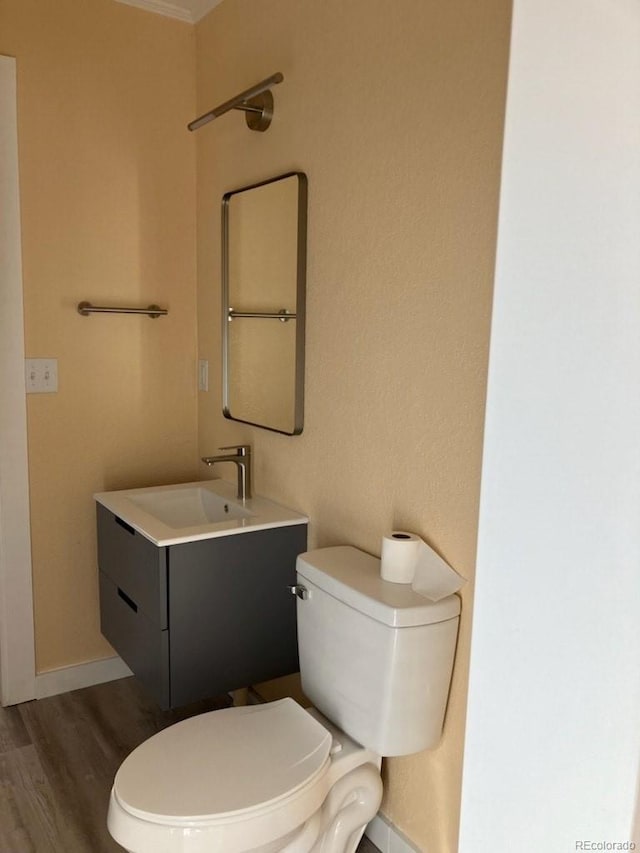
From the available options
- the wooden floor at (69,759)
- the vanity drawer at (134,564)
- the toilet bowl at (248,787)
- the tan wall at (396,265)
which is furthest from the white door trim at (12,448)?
the toilet bowl at (248,787)

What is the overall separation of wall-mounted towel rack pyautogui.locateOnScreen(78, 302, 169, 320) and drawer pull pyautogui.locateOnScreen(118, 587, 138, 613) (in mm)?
947

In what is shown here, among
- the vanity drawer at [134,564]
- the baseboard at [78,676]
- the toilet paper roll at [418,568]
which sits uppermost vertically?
the toilet paper roll at [418,568]

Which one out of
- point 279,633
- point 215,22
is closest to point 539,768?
point 279,633

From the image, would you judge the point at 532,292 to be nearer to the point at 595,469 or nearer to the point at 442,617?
the point at 595,469

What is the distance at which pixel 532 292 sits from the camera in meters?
0.89

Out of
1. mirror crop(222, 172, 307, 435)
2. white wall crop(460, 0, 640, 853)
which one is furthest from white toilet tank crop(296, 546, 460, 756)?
mirror crop(222, 172, 307, 435)

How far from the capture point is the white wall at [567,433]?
813 millimetres

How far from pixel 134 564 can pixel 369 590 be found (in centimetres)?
81

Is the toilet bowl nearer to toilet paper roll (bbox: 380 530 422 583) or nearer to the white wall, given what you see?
toilet paper roll (bbox: 380 530 422 583)

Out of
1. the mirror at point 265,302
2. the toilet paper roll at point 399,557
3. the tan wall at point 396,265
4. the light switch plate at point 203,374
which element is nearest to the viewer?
the tan wall at point 396,265

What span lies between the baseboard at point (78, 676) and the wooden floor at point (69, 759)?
3 cm

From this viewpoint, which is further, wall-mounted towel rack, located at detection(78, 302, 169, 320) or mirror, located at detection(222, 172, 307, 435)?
wall-mounted towel rack, located at detection(78, 302, 169, 320)

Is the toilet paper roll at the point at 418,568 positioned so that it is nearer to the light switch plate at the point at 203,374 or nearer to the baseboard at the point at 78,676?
the light switch plate at the point at 203,374

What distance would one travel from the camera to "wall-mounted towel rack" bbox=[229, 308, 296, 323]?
2.05 metres
